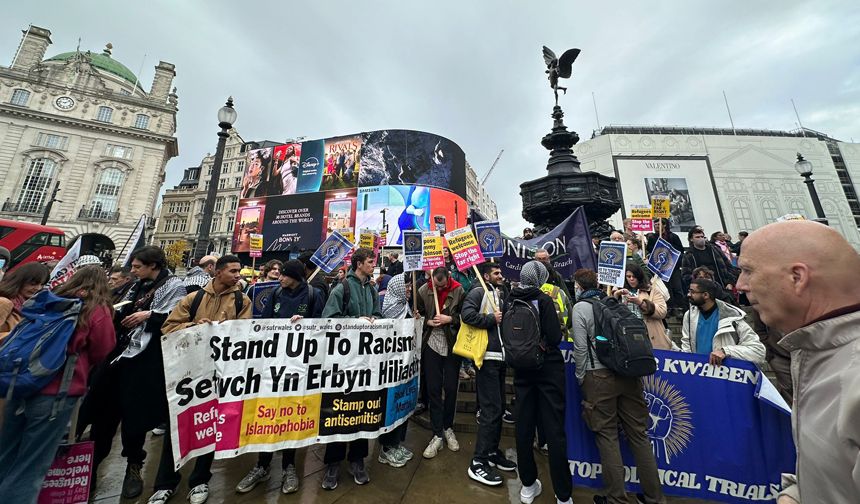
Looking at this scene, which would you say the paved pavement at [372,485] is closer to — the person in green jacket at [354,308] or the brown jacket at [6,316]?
the person in green jacket at [354,308]

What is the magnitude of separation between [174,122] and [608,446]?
6249 centimetres

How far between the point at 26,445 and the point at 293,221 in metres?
34.8

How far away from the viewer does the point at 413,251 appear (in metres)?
4.60

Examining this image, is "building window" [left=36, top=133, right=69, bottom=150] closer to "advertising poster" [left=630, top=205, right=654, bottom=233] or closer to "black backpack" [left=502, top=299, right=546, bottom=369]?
"black backpack" [left=502, top=299, right=546, bottom=369]

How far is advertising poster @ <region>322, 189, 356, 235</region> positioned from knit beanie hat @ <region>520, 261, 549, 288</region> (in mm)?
31606

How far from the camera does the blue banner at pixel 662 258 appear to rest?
15.6 feet

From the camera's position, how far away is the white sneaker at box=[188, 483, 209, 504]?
2813mm

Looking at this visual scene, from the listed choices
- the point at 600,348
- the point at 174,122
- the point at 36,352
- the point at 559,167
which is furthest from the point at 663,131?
the point at 174,122

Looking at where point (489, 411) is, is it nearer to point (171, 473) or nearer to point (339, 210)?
point (171, 473)

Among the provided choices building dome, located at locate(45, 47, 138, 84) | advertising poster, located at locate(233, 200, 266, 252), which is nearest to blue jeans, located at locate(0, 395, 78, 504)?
advertising poster, located at locate(233, 200, 266, 252)

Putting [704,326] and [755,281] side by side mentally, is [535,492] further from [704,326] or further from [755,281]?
[755,281]

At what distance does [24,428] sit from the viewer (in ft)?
7.38

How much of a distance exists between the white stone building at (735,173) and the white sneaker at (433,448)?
33.9 meters

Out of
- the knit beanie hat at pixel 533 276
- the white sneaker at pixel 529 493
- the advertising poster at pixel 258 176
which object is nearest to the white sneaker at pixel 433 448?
the white sneaker at pixel 529 493
